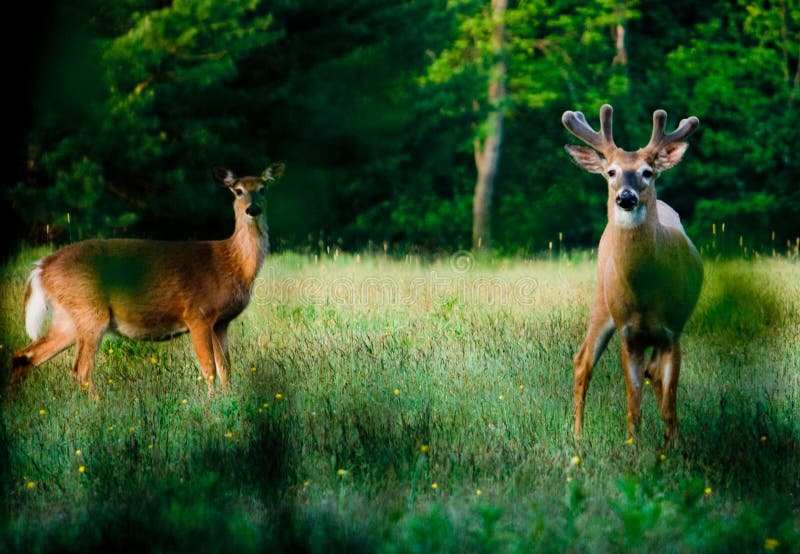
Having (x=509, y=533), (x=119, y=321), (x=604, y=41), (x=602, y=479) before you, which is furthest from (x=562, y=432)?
(x=604, y=41)

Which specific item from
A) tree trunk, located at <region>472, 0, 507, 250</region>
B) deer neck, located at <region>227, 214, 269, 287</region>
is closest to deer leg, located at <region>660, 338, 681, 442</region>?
deer neck, located at <region>227, 214, 269, 287</region>

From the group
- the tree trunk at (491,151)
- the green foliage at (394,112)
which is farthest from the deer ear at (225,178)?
the tree trunk at (491,151)

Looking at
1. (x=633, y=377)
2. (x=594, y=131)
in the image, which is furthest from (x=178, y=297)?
(x=633, y=377)

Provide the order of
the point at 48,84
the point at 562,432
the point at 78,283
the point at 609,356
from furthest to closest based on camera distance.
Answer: the point at 609,356 < the point at 78,283 < the point at 562,432 < the point at 48,84

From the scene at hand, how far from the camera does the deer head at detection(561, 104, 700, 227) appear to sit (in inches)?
185

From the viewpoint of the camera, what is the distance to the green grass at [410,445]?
10.2ft

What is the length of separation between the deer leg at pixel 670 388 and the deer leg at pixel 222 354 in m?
2.26

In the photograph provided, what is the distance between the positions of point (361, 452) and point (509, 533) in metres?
1.07

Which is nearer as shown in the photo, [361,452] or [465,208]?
[361,452]

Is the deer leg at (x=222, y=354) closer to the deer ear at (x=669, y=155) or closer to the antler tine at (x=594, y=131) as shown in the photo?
the antler tine at (x=594, y=131)

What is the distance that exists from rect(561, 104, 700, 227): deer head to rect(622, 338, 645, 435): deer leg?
58cm

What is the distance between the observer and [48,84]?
1646 mm

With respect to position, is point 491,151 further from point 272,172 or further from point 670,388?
point 670,388

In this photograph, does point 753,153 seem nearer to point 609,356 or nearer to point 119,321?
point 609,356
